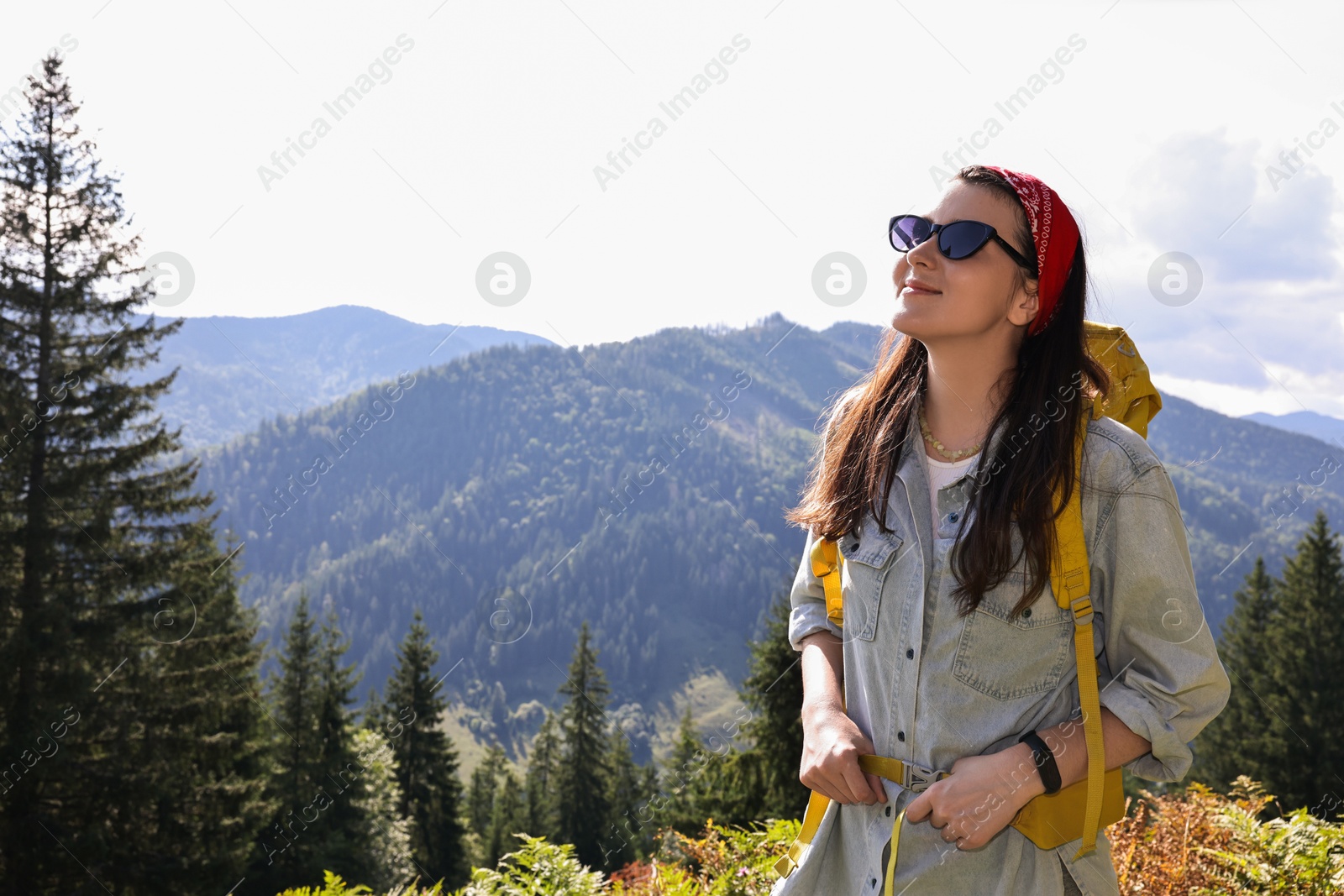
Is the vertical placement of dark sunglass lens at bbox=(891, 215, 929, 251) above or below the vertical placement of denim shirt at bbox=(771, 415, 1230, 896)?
above

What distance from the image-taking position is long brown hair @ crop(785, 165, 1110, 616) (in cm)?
177

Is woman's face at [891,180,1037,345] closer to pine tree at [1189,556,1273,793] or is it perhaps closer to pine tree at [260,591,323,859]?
pine tree at [260,591,323,859]

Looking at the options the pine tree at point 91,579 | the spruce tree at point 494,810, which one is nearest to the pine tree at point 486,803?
the spruce tree at point 494,810

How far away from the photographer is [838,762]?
189 centimetres

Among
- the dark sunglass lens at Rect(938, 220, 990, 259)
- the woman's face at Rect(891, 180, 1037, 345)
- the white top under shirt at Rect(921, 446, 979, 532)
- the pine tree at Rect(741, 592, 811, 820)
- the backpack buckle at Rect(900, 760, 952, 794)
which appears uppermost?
the dark sunglass lens at Rect(938, 220, 990, 259)

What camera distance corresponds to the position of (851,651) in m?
2.11

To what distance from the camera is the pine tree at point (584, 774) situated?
43156 mm

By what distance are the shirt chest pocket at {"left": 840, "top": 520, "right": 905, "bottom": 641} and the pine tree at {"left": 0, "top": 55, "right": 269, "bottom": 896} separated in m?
17.6

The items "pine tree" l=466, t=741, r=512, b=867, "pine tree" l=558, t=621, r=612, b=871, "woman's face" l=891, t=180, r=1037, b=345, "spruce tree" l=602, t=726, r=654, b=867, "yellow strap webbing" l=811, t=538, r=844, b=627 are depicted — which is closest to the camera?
"woman's face" l=891, t=180, r=1037, b=345

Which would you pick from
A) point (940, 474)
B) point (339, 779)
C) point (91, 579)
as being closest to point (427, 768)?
point (339, 779)

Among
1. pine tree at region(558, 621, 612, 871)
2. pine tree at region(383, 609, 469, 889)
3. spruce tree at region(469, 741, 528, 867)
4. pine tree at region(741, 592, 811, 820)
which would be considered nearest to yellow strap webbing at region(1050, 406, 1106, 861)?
pine tree at region(741, 592, 811, 820)

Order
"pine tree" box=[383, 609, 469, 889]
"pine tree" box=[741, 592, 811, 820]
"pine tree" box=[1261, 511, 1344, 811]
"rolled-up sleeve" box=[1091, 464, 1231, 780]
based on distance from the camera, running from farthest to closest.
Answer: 1. "pine tree" box=[383, 609, 469, 889]
2. "pine tree" box=[1261, 511, 1344, 811]
3. "pine tree" box=[741, 592, 811, 820]
4. "rolled-up sleeve" box=[1091, 464, 1231, 780]

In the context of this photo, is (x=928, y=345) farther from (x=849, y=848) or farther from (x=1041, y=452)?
(x=849, y=848)

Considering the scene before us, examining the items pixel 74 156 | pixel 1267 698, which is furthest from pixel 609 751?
pixel 74 156
